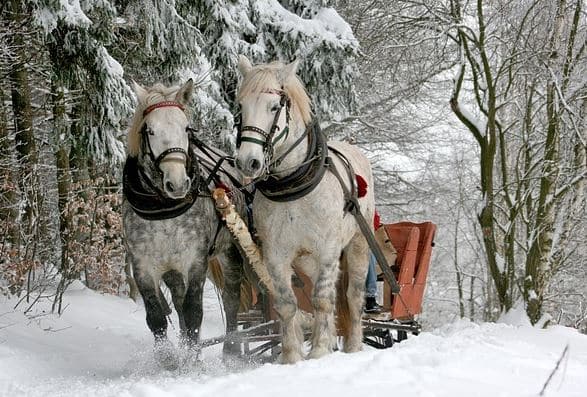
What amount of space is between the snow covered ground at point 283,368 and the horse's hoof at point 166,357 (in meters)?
0.07

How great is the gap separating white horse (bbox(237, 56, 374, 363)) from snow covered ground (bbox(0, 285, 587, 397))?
0.50 m

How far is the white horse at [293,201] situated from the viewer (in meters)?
4.38

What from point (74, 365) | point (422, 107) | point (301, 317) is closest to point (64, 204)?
point (74, 365)

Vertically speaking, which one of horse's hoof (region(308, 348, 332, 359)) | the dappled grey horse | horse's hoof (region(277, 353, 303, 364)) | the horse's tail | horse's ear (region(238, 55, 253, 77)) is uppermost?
horse's ear (region(238, 55, 253, 77))

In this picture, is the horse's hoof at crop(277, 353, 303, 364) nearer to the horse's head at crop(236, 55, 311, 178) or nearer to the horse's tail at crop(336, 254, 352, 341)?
the horse's tail at crop(336, 254, 352, 341)

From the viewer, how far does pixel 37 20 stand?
671cm

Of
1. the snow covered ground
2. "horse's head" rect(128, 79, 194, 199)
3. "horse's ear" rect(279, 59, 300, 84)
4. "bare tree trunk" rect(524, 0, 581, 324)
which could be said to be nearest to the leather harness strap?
"horse's ear" rect(279, 59, 300, 84)

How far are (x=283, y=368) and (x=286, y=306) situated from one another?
111cm

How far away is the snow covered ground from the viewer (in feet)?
9.96

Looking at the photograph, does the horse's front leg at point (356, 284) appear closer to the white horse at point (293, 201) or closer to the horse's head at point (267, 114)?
the white horse at point (293, 201)

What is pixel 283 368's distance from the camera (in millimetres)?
3557

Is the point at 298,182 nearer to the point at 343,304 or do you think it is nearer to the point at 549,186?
the point at 343,304

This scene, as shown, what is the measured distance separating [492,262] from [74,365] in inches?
220

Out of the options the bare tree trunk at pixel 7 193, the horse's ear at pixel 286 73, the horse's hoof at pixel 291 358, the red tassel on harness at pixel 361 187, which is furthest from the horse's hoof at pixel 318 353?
the bare tree trunk at pixel 7 193
